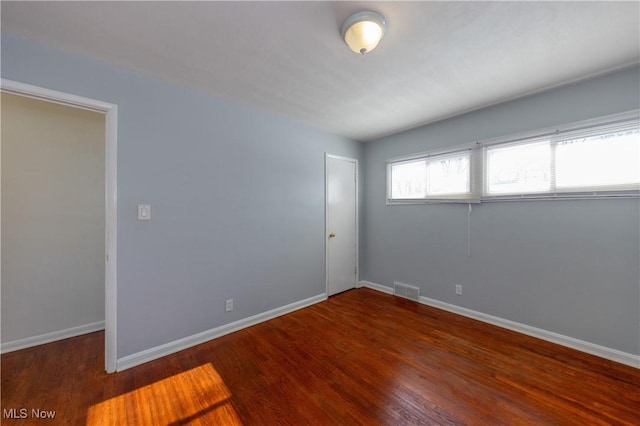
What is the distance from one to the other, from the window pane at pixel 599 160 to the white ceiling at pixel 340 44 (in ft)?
1.99

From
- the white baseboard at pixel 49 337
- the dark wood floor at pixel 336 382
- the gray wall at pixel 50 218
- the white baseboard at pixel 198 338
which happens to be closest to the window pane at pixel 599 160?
the dark wood floor at pixel 336 382

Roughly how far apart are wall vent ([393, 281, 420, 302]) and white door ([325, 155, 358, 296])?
715 millimetres

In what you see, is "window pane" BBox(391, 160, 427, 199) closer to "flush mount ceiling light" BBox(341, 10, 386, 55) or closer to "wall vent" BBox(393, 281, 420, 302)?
"wall vent" BBox(393, 281, 420, 302)

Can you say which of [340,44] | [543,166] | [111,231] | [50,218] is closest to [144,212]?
[111,231]

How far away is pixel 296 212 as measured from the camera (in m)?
3.29

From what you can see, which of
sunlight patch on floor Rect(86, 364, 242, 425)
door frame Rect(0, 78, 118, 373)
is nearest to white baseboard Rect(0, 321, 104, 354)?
door frame Rect(0, 78, 118, 373)

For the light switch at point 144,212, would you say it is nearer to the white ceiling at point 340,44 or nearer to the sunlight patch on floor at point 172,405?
the white ceiling at point 340,44

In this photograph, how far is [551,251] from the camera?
2432 mm

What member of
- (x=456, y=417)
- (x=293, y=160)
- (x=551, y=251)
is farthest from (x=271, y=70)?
(x=551, y=251)

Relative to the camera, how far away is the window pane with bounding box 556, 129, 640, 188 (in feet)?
6.77

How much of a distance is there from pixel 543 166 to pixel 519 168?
20 centimetres

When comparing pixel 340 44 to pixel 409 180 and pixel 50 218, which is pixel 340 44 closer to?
pixel 409 180

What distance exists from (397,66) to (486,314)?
289cm

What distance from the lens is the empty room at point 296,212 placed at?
1.60m
